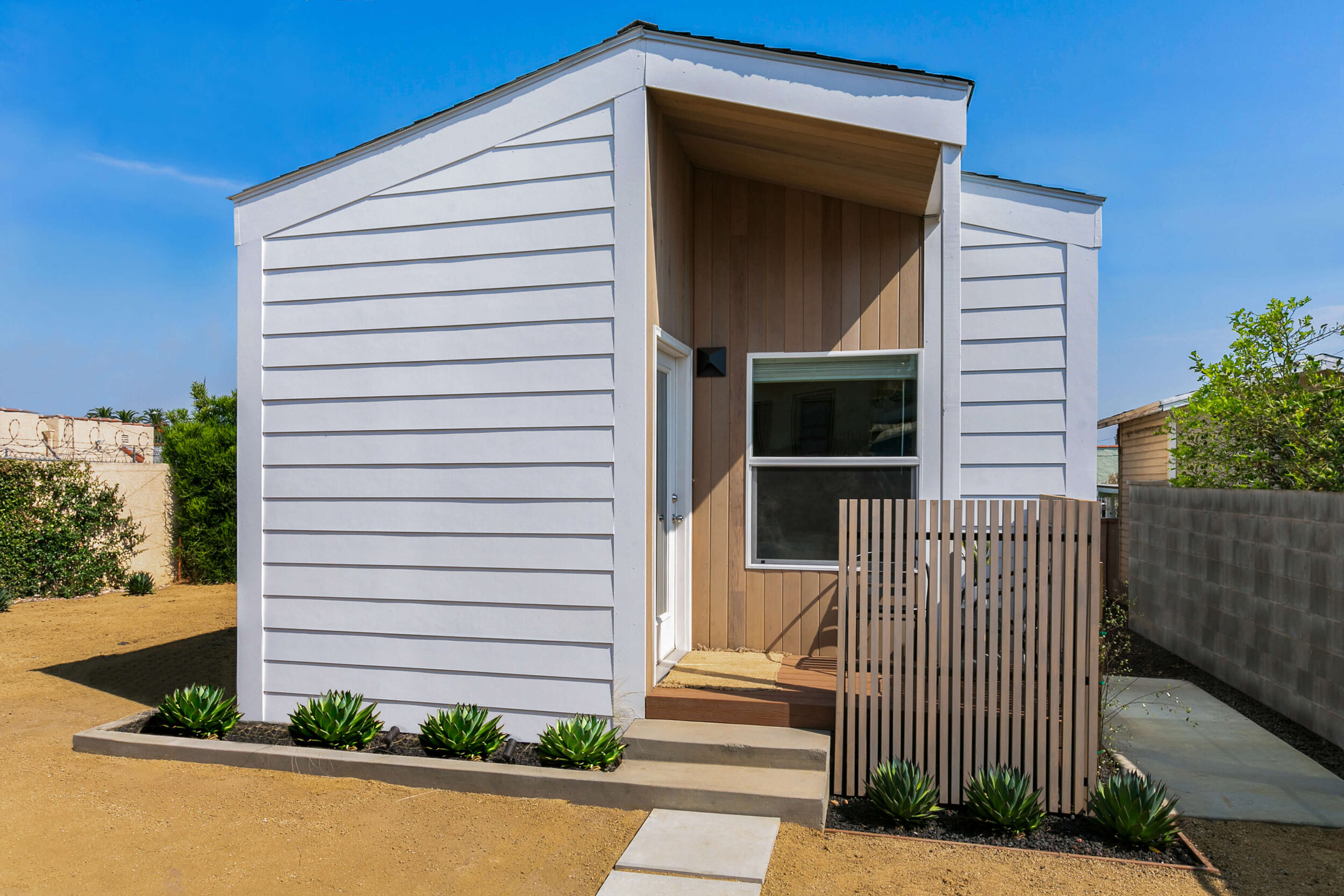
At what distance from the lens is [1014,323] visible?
16.0 feet

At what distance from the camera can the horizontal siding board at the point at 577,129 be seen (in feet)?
13.2

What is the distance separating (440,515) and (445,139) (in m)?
2.15

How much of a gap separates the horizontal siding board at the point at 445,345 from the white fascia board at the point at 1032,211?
2737 mm

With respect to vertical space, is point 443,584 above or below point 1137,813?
above

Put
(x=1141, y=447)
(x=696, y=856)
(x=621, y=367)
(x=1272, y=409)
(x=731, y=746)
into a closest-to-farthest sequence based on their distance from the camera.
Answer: (x=696, y=856) → (x=731, y=746) → (x=621, y=367) → (x=1272, y=409) → (x=1141, y=447)

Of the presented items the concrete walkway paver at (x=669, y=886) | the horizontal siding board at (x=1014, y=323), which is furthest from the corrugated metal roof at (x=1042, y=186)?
the concrete walkway paver at (x=669, y=886)

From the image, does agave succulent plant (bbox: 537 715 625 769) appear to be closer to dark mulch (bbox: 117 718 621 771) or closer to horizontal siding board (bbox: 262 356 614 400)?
dark mulch (bbox: 117 718 621 771)

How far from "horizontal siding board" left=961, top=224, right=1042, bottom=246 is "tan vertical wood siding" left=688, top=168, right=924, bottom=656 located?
0.36m

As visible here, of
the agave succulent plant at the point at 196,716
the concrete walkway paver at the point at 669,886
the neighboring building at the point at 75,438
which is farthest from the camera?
the neighboring building at the point at 75,438

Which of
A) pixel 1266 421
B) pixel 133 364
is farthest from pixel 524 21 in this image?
pixel 133 364

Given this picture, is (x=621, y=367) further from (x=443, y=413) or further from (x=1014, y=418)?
(x=1014, y=418)

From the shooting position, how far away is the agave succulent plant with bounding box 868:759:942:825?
125 inches

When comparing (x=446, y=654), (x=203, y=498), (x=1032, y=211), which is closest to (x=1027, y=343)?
(x=1032, y=211)

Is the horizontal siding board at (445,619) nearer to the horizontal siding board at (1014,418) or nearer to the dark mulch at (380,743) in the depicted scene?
the dark mulch at (380,743)
